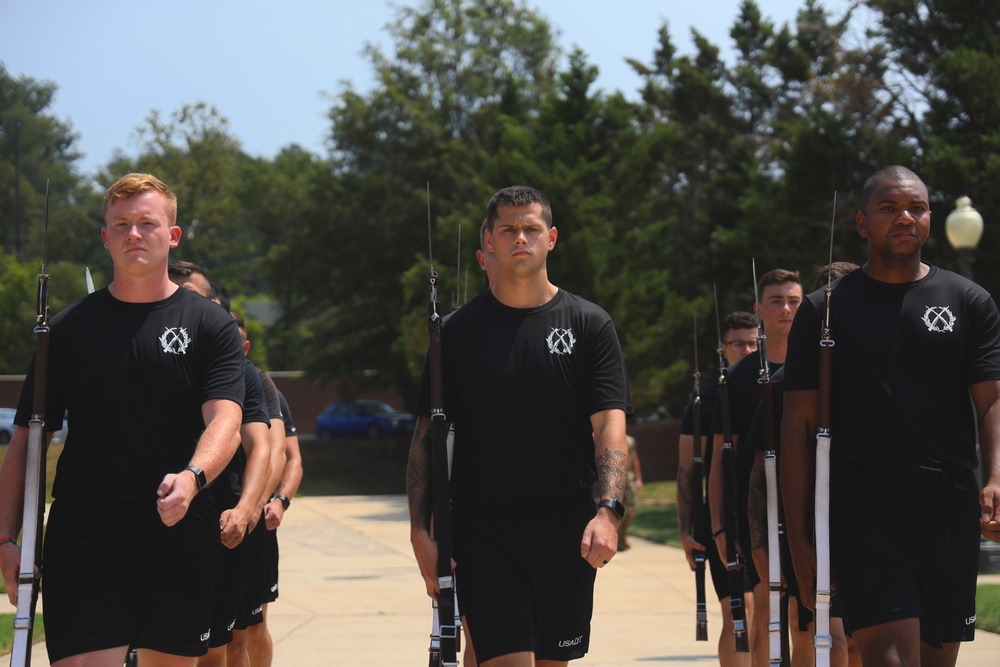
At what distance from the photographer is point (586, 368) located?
514cm

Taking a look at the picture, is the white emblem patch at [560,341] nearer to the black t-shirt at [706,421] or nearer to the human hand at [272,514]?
the black t-shirt at [706,421]

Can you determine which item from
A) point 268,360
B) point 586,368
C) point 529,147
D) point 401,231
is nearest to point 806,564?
point 586,368

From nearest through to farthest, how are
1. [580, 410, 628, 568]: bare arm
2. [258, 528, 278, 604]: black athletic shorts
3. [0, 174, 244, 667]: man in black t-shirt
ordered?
[0, 174, 244, 667]: man in black t-shirt → [580, 410, 628, 568]: bare arm → [258, 528, 278, 604]: black athletic shorts

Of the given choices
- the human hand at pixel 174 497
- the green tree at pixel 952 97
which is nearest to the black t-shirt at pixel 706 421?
the human hand at pixel 174 497

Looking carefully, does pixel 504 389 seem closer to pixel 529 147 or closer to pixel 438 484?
pixel 438 484

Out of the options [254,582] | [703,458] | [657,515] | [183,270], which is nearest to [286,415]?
[254,582]

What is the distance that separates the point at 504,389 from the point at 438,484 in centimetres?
45

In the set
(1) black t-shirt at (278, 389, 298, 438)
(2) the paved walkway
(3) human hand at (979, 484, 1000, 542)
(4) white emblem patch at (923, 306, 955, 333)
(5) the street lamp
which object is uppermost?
(5) the street lamp

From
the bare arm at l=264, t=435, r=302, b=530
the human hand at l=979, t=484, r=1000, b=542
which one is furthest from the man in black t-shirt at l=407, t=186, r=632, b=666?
the bare arm at l=264, t=435, r=302, b=530

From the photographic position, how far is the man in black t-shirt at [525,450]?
16.3 ft

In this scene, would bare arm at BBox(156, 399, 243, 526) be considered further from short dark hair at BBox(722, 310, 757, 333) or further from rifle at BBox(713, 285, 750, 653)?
short dark hair at BBox(722, 310, 757, 333)

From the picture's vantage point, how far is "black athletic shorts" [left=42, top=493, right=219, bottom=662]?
15.0 ft

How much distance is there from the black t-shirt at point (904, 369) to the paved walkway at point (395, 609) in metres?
4.67

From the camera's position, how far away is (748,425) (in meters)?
7.36
